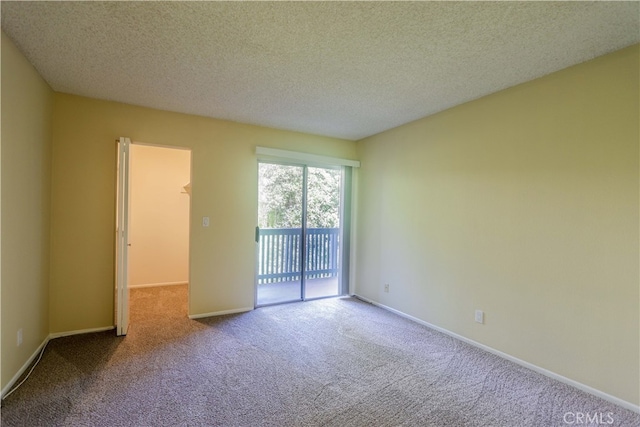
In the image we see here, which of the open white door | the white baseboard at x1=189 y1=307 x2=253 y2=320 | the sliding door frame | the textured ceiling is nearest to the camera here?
the textured ceiling

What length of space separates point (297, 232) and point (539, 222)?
2772mm

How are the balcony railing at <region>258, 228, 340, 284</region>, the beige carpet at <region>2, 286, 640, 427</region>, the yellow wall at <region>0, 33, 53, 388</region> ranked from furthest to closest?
the balcony railing at <region>258, 228, 340, 284</region>
the yellow wall at <region>0, 33, 53, 388</region>
the beige carpet at <region>2, 286, 640, 427</region>

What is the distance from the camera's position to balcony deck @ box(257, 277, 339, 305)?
13.5 ft

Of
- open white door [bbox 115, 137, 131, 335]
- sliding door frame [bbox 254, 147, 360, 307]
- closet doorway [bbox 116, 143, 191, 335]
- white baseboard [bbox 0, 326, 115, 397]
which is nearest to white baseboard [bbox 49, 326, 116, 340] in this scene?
white baseboard [bbox 0, 326, 115, 397]

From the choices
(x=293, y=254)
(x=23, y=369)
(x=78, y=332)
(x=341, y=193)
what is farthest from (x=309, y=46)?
(x=78, y=332)

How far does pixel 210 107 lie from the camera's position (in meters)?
3.18

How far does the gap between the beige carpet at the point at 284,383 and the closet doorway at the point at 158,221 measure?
180 centimetres

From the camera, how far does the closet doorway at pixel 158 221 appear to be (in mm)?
4715

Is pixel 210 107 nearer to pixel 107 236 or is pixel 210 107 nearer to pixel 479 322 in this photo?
pixel 107 236

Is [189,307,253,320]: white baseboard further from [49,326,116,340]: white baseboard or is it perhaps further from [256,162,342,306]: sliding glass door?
[49,326,116,340]: white baseboard

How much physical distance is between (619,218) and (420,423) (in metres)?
1.88

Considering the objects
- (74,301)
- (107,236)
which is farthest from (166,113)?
(74,301)

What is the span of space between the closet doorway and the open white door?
5.04 ft

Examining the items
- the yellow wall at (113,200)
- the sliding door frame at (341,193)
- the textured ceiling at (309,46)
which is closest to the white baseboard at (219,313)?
the yellow wall at (113,200)
